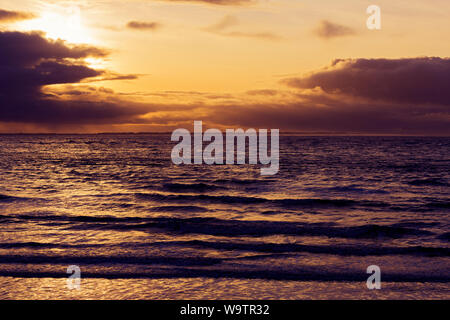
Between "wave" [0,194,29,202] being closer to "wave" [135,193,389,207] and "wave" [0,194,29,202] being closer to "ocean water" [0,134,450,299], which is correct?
"ocean water" [0,134,450,299]

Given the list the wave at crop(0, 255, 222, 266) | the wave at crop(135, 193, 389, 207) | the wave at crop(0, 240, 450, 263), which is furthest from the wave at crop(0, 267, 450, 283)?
the wave at crop(135, 193, 389, 207)

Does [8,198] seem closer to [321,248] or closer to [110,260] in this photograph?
[110,260]

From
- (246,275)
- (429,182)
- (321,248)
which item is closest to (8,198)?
(246,275)

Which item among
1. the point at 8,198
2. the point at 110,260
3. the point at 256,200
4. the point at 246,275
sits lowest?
the point at 246,275

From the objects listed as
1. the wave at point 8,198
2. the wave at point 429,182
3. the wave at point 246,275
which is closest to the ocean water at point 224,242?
the wave at point 246,275

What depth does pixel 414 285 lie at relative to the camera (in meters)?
8.95

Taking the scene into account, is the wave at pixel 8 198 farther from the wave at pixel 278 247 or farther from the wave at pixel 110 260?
the wave at pixel 110 260

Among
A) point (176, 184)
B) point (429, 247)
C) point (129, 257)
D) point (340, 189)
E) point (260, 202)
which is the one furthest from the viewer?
point (176, 184)

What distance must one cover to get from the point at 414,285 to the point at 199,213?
439 inches

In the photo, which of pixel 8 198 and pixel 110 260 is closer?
Answer: pixel 110 260

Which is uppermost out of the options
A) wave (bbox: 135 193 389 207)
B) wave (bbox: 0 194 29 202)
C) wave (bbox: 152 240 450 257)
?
wave (bbox: 0 194 29 202)

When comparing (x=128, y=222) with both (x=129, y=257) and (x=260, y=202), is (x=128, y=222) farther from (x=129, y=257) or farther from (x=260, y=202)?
(x=260, y=202)

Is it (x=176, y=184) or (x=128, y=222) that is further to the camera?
(x=176, y=184)
